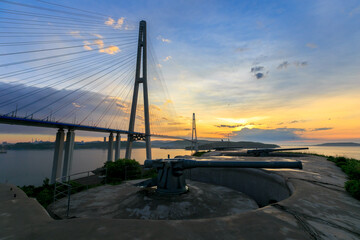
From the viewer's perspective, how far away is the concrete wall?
937 cm

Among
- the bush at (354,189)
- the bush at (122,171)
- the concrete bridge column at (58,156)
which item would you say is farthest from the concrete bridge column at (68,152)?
the bush at (354,189)

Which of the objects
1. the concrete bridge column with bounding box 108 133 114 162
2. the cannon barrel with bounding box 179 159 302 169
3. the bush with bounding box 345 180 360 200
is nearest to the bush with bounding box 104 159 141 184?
the cannon barrel with bounding box 179 159 302 169

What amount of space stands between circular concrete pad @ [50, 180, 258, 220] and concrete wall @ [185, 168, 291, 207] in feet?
6.21

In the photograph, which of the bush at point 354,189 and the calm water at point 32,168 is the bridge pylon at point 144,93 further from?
the bush at point 354,189

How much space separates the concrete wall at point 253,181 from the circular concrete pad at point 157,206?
1.89 m

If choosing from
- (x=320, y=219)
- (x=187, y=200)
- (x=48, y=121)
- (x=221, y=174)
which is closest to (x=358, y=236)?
(x=320, y=219)

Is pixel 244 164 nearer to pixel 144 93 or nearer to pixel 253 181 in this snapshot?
pixel 253 181

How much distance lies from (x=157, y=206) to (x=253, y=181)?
8038mm

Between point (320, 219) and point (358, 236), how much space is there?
0.64 meters

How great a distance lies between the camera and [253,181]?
1228 centimetres

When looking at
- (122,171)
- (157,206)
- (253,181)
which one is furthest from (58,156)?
(253,181)

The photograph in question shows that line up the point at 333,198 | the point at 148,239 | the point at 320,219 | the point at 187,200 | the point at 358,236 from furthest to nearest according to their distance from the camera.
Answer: the point at 187,200
the point at 333,198
the point at 320,219
the point at 358,236
the point at 148,239

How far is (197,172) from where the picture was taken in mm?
16797

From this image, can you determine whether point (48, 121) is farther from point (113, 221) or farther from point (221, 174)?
point (113, 221)
